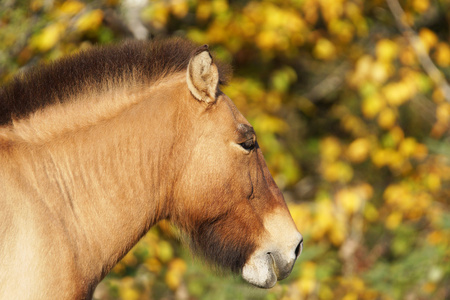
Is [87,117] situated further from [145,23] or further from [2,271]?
[145,23]

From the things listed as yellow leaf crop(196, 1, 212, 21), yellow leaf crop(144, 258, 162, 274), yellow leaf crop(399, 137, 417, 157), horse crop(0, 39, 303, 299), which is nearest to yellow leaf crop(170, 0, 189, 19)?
yellow leaf crop(196, 1, 212, 21)

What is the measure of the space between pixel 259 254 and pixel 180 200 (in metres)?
0.56

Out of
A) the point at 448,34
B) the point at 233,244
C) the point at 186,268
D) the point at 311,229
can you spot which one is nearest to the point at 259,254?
the point at 233,244

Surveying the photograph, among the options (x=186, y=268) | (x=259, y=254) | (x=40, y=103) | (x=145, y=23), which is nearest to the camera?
(x=40, y=103)

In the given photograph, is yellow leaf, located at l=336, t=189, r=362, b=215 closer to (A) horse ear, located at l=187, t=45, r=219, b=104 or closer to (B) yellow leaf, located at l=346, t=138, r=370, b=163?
(B) yellow leaf, located at l=346, t=138, r=370, b=163

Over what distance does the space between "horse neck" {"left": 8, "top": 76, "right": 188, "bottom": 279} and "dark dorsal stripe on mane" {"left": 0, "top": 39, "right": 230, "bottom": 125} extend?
0.17 m

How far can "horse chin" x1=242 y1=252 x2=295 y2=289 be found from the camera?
302 centimetres

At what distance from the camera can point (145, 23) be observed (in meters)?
6.51

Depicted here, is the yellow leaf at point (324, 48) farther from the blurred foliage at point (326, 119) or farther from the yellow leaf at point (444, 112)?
the yellow leaf at point (444, 112)

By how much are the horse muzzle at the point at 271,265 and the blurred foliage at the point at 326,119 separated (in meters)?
1.62

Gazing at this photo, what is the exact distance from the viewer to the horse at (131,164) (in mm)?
2654

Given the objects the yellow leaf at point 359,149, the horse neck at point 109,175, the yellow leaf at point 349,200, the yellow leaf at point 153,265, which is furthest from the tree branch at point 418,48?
the horse neck at point 109,175

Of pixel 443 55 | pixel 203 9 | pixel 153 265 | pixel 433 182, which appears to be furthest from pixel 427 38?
pixel 153 265

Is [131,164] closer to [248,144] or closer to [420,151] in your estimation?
[248,144]
